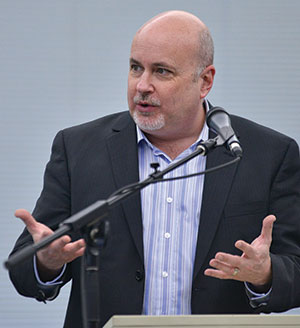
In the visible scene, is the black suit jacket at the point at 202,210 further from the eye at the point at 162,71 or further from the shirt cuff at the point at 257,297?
the eye at the point at 162,71

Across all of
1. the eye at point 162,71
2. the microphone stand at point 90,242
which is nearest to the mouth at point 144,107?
the eye at point 162,71

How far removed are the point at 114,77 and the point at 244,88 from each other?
686mm

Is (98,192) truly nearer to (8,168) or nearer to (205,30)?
(205,30)

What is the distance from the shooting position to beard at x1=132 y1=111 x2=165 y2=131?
9.47 ft

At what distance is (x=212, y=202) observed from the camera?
293 cm

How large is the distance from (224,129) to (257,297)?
0.67 m

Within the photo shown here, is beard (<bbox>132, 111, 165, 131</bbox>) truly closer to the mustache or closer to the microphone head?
the mustache

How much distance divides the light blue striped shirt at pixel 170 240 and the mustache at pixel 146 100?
0.29 meters

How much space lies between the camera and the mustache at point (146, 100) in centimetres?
286

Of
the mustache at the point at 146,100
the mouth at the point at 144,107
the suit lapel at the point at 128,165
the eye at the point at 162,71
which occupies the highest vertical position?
the eye at the point at 162,71

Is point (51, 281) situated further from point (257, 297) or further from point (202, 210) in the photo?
point (257, 297)

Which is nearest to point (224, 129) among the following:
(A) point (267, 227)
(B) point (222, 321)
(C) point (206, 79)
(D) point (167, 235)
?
(A) point (267, 227)

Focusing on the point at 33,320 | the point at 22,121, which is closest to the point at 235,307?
the point at 33,320

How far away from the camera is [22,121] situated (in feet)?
13.1
